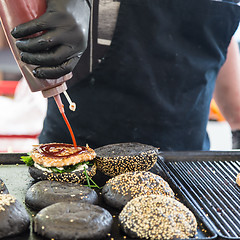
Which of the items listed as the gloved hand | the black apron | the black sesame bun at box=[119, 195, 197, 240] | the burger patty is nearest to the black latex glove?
the burger patty

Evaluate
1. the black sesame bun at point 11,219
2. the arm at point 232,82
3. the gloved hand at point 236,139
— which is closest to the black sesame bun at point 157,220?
the black sesame bun at point 11,219

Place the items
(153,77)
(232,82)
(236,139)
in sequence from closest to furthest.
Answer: (153,77)
(236,139)
(232,82)

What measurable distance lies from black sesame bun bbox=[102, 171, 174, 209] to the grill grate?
159mm

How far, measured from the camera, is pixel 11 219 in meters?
1.25

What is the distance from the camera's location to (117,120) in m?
2.35

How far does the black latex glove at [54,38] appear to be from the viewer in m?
1.40

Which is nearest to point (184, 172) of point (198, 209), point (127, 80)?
point (198, 209)

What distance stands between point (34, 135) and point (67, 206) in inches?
110

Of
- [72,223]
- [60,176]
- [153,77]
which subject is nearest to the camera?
[72,223]

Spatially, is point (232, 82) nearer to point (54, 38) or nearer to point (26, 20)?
point (54, 38)

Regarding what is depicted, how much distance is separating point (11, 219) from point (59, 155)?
51cm

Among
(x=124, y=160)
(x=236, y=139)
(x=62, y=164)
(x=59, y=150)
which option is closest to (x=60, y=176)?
(x=62, y=164)

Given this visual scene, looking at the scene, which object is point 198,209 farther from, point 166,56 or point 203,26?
point 203,26

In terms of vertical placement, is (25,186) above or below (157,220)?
below
